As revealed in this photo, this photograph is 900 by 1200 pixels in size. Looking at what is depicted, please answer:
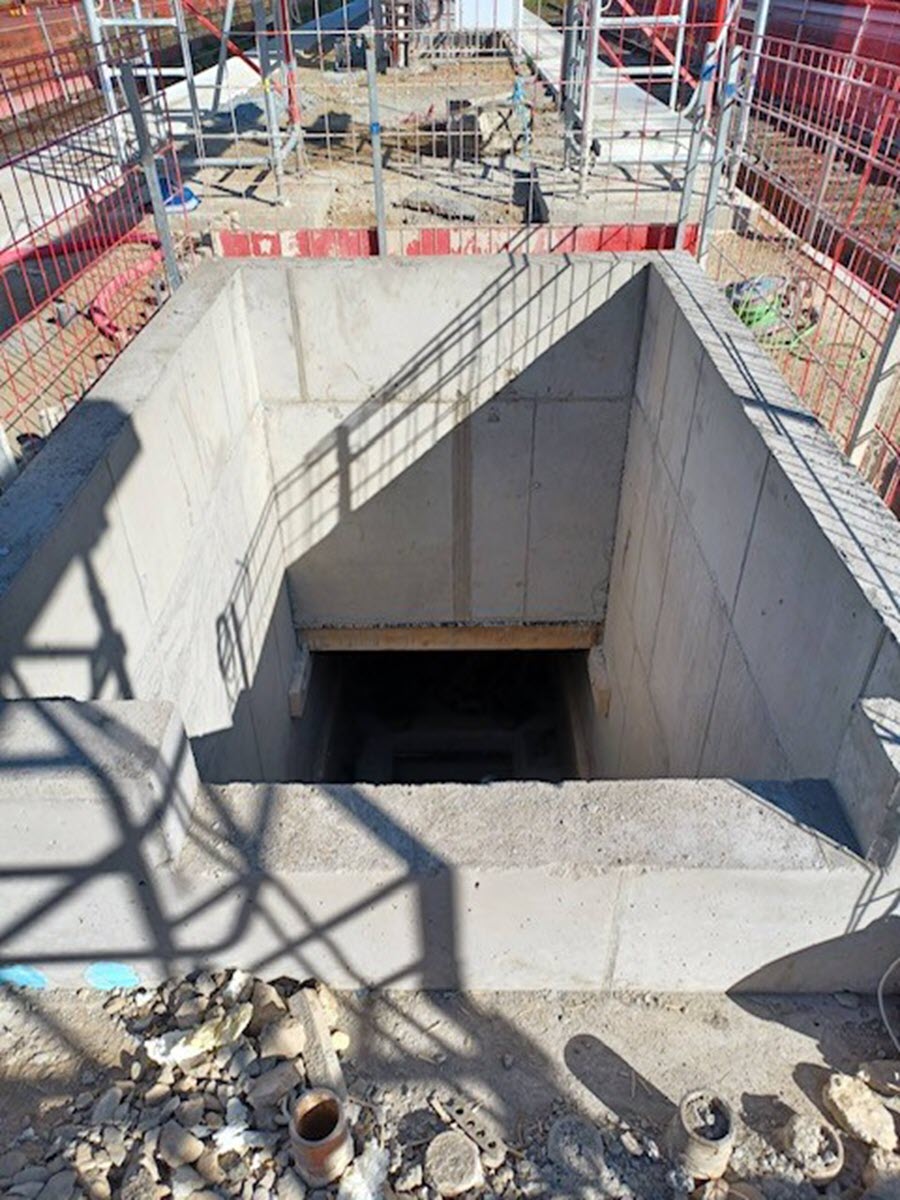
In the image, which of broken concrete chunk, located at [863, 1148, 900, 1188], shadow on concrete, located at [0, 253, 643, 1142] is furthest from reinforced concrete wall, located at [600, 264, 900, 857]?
shadow on concrete, located at [0, 253, 643, 1142]

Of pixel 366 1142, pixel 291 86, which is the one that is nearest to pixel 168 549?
pixel 366 1142

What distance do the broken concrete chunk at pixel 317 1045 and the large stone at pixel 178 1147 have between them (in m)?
0.36

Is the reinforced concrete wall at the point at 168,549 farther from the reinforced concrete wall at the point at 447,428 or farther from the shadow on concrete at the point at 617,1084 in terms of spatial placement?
the shadow on concrete at the point at 617,1084

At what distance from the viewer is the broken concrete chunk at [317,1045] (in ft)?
8.94

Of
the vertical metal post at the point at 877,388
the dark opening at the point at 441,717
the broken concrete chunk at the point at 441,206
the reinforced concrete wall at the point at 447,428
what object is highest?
the vertical metal post at the point at 877,388

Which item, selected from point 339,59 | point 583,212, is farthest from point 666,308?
point 339,59

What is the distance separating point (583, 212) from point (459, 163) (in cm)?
299

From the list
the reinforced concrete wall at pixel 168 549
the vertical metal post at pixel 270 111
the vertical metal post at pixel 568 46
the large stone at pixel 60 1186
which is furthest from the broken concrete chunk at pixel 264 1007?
the vertical metal post at pixel 568 46

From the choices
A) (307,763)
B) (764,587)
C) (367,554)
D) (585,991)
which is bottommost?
(307,763)

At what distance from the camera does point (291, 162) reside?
10484mm

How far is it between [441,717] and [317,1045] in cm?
738

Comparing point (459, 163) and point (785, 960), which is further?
point (459, 163)

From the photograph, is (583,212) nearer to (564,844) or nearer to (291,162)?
(291,162)

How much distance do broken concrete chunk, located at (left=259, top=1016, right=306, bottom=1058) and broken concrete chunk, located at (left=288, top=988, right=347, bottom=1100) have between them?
3 cm
